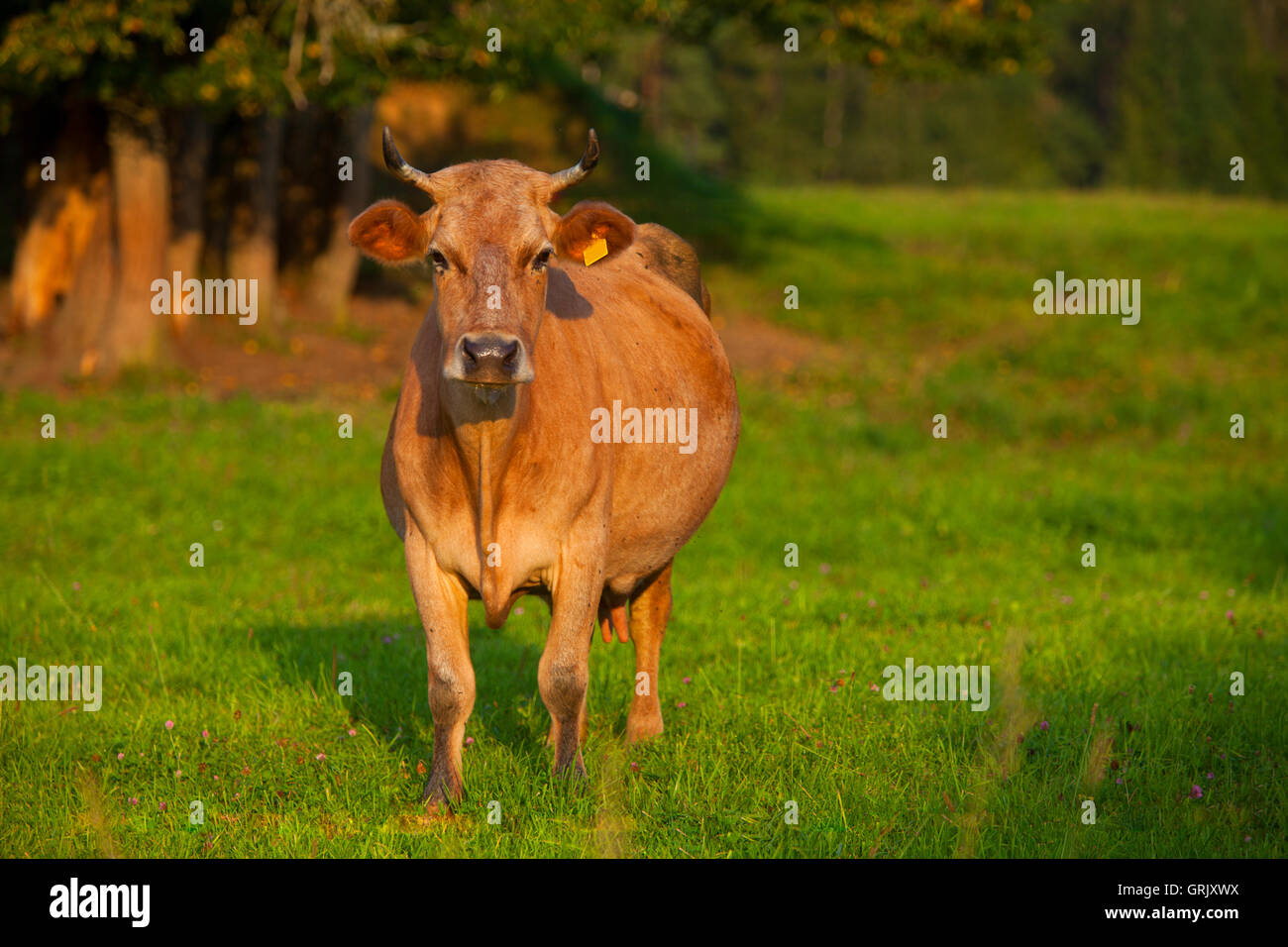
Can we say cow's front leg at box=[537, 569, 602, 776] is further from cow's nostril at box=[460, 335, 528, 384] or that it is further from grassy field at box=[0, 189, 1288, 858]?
cow's nostril at box=[460, 335, 528, 384]

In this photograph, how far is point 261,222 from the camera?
62.7 feet

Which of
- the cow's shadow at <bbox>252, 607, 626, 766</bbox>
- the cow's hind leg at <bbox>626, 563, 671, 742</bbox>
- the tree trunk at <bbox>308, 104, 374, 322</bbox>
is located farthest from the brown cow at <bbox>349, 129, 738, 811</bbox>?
the tree trunk at <bbox>308, 104, 374, 322</bbox>

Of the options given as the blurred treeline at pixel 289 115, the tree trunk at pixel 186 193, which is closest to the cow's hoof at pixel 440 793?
the blurred treeline at pixel 289 115

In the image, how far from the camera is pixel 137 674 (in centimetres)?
776

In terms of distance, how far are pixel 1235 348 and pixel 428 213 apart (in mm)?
17439

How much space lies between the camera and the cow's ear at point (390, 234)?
559 centimetres

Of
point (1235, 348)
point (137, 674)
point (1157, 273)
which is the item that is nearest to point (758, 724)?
point (137, 674)

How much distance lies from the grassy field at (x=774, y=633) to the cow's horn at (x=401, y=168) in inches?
96.6

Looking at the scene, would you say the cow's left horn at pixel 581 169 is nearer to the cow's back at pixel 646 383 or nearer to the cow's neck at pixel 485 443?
the cow's back at pixel 646 383

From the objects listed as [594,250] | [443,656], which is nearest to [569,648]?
[443,656]

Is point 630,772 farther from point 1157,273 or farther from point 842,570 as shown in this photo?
point 1157,273

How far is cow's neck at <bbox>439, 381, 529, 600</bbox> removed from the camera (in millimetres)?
5504

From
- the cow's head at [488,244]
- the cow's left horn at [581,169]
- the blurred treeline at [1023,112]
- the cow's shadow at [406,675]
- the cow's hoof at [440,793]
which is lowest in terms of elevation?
the cow's hoof at [440,793]

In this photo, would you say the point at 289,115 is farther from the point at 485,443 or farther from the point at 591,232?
the point at 485,443
